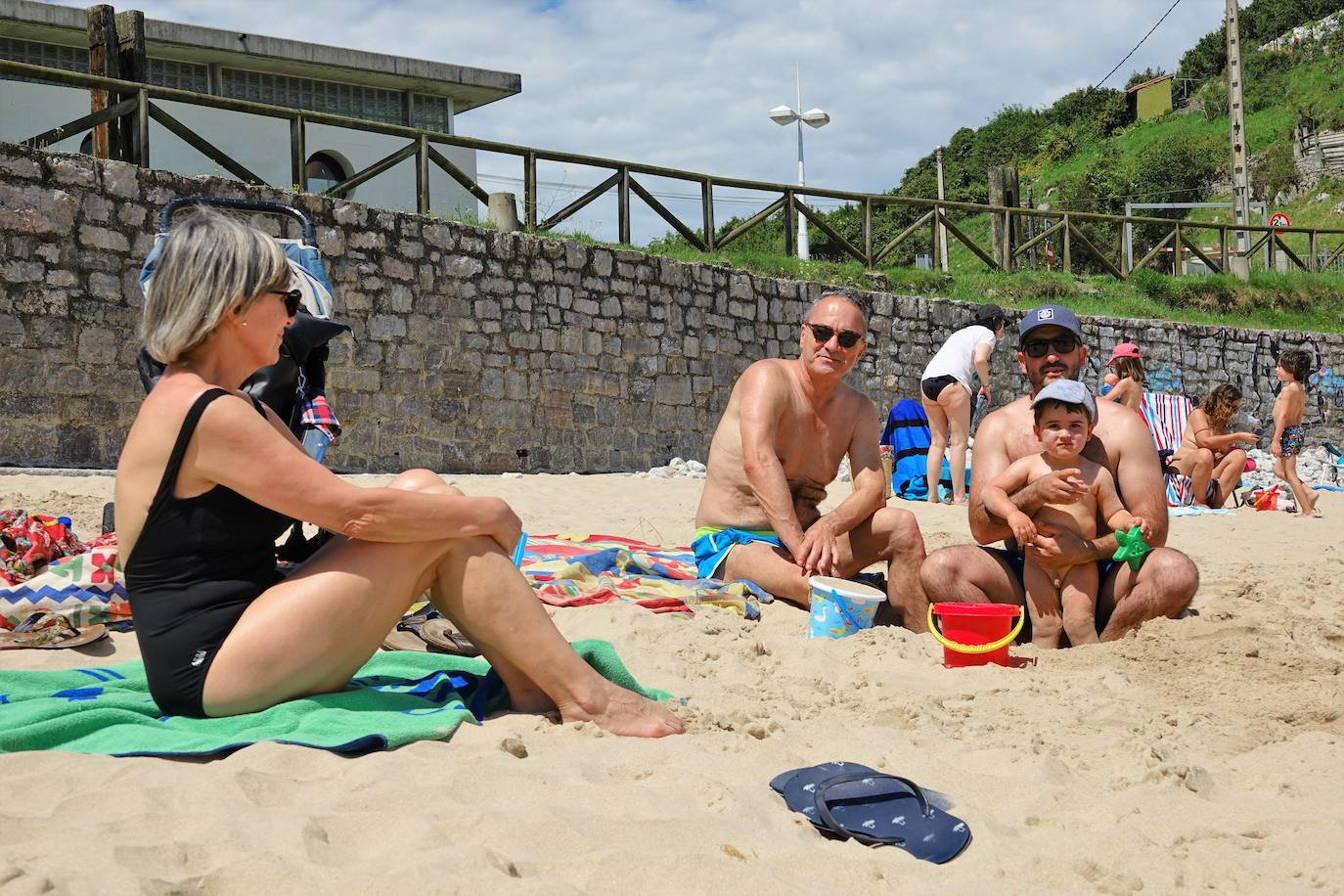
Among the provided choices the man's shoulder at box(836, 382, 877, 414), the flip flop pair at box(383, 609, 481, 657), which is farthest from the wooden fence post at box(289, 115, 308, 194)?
the flip flop pair at box(383, 609, 481, 657)

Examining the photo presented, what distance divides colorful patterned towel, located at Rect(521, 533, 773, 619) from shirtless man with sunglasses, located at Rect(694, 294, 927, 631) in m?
0.17

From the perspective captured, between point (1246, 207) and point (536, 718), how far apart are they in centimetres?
2398

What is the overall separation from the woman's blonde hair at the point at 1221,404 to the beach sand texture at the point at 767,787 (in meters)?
5.37

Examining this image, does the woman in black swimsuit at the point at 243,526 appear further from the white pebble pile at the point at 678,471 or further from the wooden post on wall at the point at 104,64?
the white pebble pile at the point at 678,471

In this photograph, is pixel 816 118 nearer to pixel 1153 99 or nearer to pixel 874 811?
pixel 874 811

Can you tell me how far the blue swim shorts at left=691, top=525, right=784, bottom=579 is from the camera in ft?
15.3

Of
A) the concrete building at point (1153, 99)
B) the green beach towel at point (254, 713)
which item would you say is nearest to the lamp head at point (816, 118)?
the green beach towel at point (254, 713)

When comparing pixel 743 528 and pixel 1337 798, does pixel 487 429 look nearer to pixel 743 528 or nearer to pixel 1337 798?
pixel 743 528

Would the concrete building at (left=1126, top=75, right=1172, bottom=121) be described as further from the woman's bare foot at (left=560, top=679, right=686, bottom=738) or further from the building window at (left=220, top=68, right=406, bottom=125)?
the woman's bare foot at (left=560, top=679, right=686, bottom=738)

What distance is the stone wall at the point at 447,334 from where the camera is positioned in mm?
7941

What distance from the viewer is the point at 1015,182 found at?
56.3 feet

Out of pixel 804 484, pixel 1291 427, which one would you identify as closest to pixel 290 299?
pixel 804 484

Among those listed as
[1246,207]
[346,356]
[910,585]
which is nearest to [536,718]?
[910,585]

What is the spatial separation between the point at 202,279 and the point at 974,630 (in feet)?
8.05
